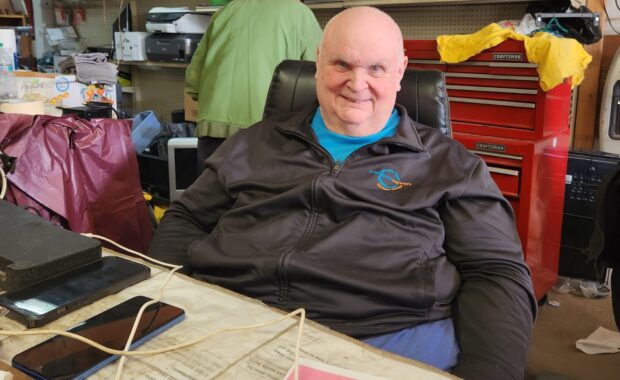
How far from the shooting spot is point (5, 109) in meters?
1.99

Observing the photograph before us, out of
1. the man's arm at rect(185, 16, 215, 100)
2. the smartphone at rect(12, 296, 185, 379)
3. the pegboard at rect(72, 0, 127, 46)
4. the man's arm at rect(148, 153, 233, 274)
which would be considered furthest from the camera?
the pegboard at rect(72, 0, 127, 46)

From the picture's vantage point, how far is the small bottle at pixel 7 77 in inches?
84.1

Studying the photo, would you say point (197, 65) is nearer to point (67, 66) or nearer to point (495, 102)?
point (495, 102)

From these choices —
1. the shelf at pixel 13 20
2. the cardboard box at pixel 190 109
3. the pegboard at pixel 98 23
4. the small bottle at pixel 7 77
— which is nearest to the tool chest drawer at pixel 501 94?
the small bottle at pixel 7 77

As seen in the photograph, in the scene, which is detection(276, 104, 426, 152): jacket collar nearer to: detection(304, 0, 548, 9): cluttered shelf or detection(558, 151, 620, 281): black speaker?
detection(558, 151, 620, 281): black speaker

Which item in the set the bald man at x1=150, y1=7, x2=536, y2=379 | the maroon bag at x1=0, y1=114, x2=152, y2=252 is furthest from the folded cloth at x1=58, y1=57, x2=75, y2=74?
the bald man at x1=150, y1=7, x2=536, y2=379

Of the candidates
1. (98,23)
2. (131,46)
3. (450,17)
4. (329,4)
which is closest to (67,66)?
(131,46)

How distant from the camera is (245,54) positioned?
2.34 m

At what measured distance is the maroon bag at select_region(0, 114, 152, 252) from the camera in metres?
1.86

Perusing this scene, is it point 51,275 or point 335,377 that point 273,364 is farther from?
point 51,275

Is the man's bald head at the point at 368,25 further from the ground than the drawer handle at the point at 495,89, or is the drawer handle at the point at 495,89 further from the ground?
the man's bald head at the point at 368,25

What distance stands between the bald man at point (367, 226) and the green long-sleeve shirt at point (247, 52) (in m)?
0.95

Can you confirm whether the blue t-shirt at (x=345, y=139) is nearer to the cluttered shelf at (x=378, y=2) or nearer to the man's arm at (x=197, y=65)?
the man's arm at (x=197, y=65)

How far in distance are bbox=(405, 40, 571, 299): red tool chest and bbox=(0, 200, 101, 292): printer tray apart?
163 centimetres
